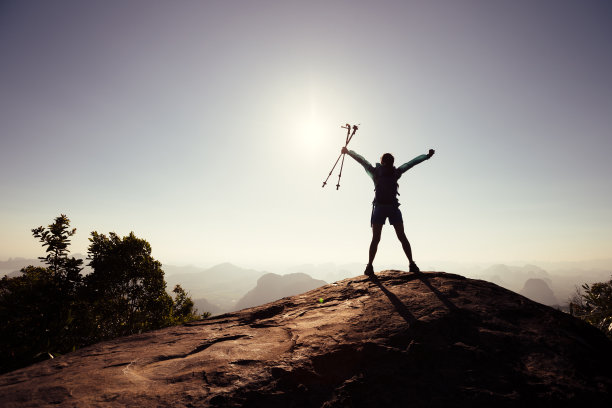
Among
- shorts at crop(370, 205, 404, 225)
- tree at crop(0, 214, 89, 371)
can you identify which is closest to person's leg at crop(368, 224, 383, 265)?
shorts at crop(370, 205, 404, 225)

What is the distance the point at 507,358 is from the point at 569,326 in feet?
5.14

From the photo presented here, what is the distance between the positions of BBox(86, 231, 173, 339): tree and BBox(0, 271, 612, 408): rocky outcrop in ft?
62.7

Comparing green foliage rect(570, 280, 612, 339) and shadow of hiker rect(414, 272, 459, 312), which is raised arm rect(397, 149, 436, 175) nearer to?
shadow of hiker rect(414, 272, 459, 312)

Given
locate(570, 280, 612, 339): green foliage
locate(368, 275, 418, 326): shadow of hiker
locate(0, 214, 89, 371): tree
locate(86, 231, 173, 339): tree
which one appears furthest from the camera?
locate(86, 231, 173, 339): tree

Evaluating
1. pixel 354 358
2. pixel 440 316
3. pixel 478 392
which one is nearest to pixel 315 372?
pixel 354 358

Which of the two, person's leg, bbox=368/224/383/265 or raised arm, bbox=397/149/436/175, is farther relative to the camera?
raised arm, bbox=397/149/436/175

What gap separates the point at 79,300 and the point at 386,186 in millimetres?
22522

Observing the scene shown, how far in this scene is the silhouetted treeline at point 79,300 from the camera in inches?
553

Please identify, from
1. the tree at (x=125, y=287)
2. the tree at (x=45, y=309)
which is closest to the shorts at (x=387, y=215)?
the tree at (x=45, y=309)

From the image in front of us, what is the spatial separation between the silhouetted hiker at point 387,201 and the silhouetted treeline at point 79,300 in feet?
45.5

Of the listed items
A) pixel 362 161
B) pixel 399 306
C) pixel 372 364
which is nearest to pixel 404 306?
pixel 399 306

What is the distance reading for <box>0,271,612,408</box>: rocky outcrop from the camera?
3119mm

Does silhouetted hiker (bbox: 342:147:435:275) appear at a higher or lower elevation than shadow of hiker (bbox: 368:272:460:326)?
higher

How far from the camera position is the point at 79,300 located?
1777 cm
